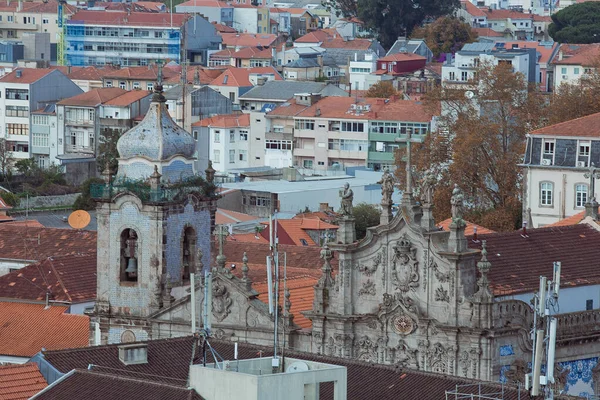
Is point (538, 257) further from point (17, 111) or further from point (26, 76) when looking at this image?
point (26, 76)

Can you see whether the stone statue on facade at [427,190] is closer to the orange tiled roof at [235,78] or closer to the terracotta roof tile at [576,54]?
the terracotta roof tile at [576,54]

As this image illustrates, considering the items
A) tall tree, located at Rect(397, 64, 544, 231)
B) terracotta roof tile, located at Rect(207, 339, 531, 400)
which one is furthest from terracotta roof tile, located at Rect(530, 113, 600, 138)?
terracotta roof tile, located at Rect(207, 339, 531, 400)

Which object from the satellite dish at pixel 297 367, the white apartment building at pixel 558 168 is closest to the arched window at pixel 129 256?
the satellite dish at pixel 297 367

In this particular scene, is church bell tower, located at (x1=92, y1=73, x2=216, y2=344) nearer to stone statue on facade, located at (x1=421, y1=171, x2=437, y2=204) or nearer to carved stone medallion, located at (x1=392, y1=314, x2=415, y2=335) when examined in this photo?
carved stone medallion, located at (x1=392, y1=314, x2=415, y2=335)

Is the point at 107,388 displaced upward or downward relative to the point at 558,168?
downward

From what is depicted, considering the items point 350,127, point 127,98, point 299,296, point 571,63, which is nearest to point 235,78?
point 127,98

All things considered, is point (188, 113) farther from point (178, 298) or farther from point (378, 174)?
point (178, 298)

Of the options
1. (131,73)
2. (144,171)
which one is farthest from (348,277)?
(131,73)
